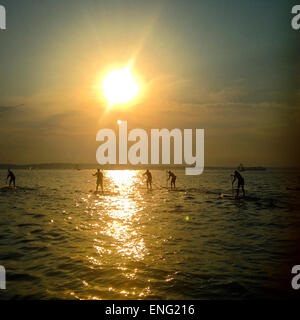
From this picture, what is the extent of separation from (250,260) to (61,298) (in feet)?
20.5

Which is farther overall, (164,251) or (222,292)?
(164,251)

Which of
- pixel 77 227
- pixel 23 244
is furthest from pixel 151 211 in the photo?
pixel 23 244

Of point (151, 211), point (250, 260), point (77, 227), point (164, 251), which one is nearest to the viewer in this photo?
point (250, 260)
